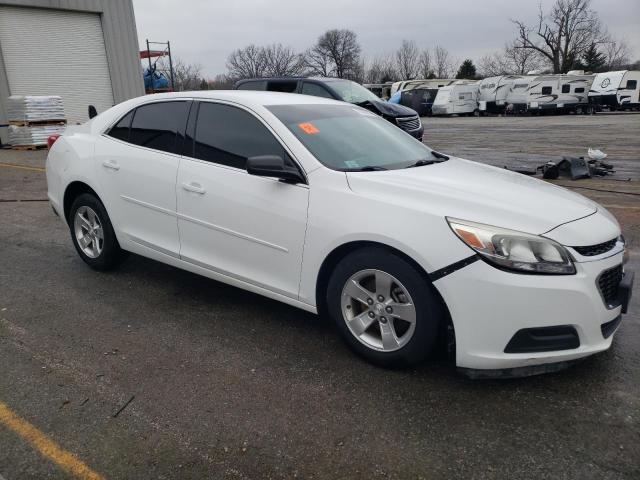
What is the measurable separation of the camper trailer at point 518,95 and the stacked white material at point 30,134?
29.4 meters

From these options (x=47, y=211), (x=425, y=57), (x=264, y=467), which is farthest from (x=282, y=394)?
(x=425, y=57)

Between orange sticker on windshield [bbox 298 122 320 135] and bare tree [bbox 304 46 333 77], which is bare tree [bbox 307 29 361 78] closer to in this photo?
bare tree [bbox 304 46 333 77]

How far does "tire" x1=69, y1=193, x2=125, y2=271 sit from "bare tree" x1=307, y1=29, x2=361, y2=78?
273 ft

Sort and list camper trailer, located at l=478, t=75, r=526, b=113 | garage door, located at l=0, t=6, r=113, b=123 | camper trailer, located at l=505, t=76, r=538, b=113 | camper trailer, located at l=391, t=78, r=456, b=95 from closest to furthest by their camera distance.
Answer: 1. garage door, located at l=0, t=6, r=113, b=123
2. camper trailer, located at l=505, t=76, r=538, b=113
3. camper trailer, located at l=478, t=75, r=526, b=113
4. camper trailer, located at l=391, t=78, r=456, b=95

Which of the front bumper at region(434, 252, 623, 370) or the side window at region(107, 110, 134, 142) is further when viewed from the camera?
the side window at region(107, 110, 134, 142)

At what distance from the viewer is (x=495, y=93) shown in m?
36.4

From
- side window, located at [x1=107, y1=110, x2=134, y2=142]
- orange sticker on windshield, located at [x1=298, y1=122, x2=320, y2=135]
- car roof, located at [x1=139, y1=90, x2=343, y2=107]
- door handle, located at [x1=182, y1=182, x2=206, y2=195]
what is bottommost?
door handle, located at [x1=182, y1=182, x2=206, y2=195]

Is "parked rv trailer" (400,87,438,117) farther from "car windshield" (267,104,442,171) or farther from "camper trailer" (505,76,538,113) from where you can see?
"car windshield" (267,104,442,171)

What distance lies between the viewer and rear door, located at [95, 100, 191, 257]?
3.88 meters

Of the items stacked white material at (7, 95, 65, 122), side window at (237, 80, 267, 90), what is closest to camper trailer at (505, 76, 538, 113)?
side window at (237, 80, 267, 90)

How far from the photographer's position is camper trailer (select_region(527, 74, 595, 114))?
33438 millimetres

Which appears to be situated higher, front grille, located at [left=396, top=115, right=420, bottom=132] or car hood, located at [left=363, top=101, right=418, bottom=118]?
car hood, located at [left=363, top=101, right=418, bottom=118]

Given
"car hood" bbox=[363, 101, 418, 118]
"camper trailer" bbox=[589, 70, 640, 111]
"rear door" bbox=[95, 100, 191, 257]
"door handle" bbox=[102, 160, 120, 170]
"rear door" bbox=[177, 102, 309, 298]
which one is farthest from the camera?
"camper trailer" bbox=[589, 70, 640, 111]

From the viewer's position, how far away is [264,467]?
2260 millimetres
